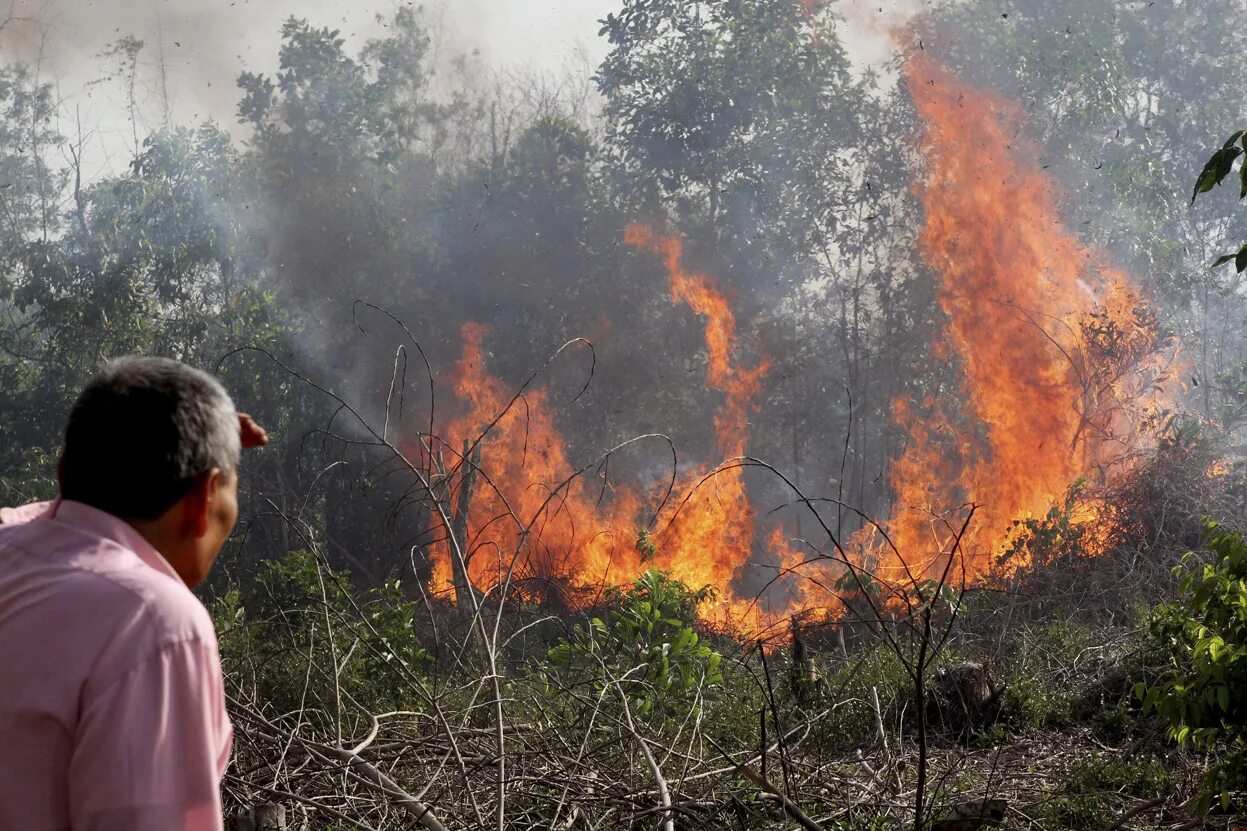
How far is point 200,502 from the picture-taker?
5.09 feet

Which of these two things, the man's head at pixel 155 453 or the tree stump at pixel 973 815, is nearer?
the man's head at pixel 155 453

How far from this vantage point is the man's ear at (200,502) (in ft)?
5.06

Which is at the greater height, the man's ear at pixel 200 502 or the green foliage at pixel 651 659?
the man's ear at pixel 200 502

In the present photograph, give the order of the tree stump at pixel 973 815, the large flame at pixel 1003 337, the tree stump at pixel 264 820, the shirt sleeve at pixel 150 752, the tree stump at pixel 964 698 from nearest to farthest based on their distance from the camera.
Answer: the shirt sleeve at pixel 150 752
the tree stump at pixel 264 820
the tree stump at pixel 973 815
the tree stump at pixel 964 698
the large flame at pixel 1003 337

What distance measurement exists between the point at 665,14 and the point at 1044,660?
1254 cm

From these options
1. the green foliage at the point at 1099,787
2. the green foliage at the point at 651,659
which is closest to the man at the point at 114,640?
the green foliage at the point at 651,659

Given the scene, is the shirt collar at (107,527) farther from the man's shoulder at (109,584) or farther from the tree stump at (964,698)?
the tree stump at (964,698)

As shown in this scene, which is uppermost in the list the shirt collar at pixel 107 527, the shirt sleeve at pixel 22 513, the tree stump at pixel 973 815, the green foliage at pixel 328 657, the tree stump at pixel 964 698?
the shirt sleeve at pixel 22 513

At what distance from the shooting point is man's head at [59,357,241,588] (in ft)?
4.88

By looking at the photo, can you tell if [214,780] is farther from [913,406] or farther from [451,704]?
[913,406]

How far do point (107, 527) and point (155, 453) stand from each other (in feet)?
0.39

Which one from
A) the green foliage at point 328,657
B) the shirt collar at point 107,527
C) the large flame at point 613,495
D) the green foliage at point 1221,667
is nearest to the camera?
the shirt collar at point 107,527

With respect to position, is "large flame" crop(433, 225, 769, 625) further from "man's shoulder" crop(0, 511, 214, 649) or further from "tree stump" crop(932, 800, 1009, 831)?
"man's shoulder" crop(0, 511, 214, 649)

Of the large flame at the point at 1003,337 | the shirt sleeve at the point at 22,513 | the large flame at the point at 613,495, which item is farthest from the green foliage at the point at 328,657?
the large flame at the point at 1003,337
